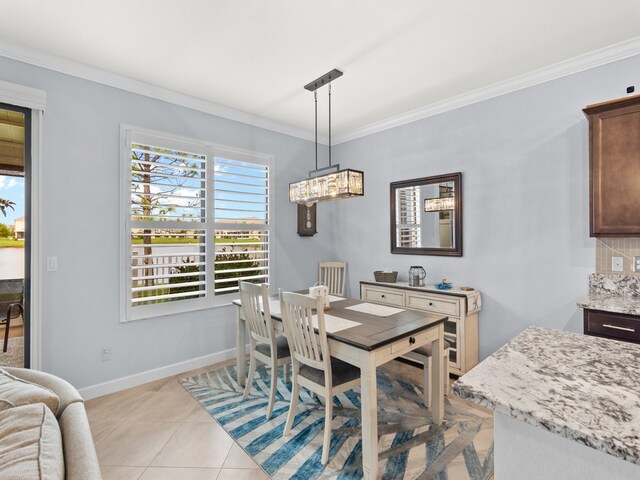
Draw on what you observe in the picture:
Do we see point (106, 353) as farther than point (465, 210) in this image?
No

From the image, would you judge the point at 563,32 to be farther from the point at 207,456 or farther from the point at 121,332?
the point at 121,332

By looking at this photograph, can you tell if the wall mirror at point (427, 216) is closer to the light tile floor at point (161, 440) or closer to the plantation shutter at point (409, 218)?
the plantation shutter at point (409, 218)

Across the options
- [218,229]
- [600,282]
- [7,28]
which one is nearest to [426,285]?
[600,282]

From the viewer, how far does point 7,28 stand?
91.0 inches

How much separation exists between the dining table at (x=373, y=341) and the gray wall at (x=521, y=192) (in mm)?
1172

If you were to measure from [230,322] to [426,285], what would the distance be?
87.3 inches

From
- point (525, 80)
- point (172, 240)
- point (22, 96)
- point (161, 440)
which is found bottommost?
point (161, 440)

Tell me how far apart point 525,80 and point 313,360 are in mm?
3021

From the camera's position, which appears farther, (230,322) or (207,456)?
(230,322)

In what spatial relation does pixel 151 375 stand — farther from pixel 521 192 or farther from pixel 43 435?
pixel 521 192

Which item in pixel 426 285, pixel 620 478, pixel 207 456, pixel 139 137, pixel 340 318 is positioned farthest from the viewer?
pixel 426 285

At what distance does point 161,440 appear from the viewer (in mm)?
2285

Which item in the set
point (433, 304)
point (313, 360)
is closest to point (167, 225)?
point (313, 360)

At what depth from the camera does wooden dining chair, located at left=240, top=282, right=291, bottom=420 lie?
251 cm
